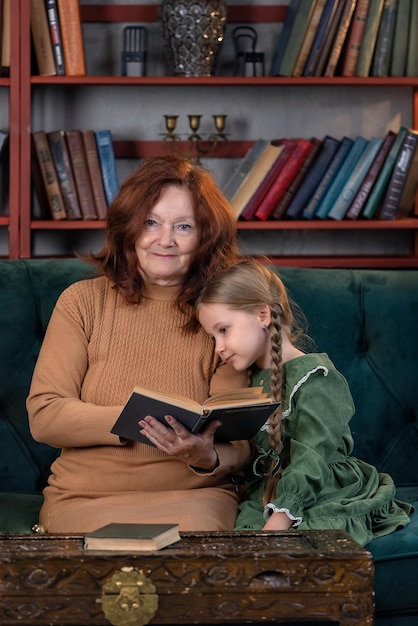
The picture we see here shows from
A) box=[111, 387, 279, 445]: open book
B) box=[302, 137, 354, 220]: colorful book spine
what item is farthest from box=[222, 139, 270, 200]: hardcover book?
box=[111, 387, 279, 445]: open book

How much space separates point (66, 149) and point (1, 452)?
143cm

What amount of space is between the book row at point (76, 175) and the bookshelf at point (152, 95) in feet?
0.22

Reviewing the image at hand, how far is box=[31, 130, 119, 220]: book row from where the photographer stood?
141 inches

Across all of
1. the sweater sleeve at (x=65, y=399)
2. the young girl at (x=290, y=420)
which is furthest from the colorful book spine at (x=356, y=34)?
the sweater sleeve at (x=65, y=399)

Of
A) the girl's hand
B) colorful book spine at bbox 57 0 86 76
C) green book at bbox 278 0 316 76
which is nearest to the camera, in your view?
the girl's hand

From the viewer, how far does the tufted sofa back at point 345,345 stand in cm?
252

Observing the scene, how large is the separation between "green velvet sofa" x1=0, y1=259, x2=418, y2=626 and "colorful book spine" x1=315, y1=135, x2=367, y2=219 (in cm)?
99

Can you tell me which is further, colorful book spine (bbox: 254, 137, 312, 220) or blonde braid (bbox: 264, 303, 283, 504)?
colorful book spine (bbox: 254, 137, 312, 220)

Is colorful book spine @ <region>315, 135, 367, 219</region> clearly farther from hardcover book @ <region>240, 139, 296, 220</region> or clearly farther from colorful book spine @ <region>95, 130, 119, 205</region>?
colorful book spine @ <region>95, 130, 119, 205</region>

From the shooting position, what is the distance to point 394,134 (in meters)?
3.68

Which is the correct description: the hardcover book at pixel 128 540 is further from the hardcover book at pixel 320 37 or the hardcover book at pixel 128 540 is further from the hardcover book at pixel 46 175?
the hardcover book at pixel 320 37

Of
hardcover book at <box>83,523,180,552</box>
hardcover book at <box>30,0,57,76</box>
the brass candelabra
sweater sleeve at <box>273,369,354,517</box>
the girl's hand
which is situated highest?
hardcover book at <box>30,0,57,76</box>

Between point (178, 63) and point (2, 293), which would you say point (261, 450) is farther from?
point (178, 63)

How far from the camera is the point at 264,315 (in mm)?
2244
